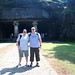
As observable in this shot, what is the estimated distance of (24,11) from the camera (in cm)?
4112

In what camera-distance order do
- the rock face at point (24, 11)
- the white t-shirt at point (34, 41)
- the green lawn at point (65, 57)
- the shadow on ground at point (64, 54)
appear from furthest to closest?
1. the rock face at point (24, 11)
2. the shadow on ground at point (64, 54)
3. the white t-shirt at point (34, 41)
4. the green lawn at point (65, 57)

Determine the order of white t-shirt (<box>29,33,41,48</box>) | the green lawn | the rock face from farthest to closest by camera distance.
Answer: the rock face < white t-shirt (<box>29,33,41,48</box>) < the green lawn

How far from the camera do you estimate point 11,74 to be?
9047mm


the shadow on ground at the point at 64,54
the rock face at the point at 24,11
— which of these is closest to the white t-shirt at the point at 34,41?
the shadow on ground at the point at 64,54

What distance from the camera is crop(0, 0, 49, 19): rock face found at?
132 ft

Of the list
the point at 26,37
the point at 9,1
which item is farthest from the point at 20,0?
the point at 26,37

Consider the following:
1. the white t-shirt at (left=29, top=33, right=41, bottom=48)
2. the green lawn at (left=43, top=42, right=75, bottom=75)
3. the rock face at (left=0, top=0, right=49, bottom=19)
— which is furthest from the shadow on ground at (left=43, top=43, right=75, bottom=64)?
the rock face at (left=0, top=0, right=49, bottom=19)

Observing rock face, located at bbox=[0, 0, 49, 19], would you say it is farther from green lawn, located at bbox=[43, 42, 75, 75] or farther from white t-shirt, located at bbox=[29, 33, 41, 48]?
white t-shirt, located at bbox=[29, 33, 41, 48]

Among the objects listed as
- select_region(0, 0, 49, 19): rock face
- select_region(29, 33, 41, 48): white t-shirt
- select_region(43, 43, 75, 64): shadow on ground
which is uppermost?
select_region(0, 0, 49, 19): rock face

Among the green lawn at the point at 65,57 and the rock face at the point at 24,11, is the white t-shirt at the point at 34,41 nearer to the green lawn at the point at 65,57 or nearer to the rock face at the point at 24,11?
the green lawn at the point at 65,57

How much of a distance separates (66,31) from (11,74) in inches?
1198

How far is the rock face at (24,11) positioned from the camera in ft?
132

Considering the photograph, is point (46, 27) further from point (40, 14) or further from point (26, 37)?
point (26, 37)

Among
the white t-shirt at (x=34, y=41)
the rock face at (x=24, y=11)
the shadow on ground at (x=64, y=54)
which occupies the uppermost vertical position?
the rock face at (x=24, y=11)
